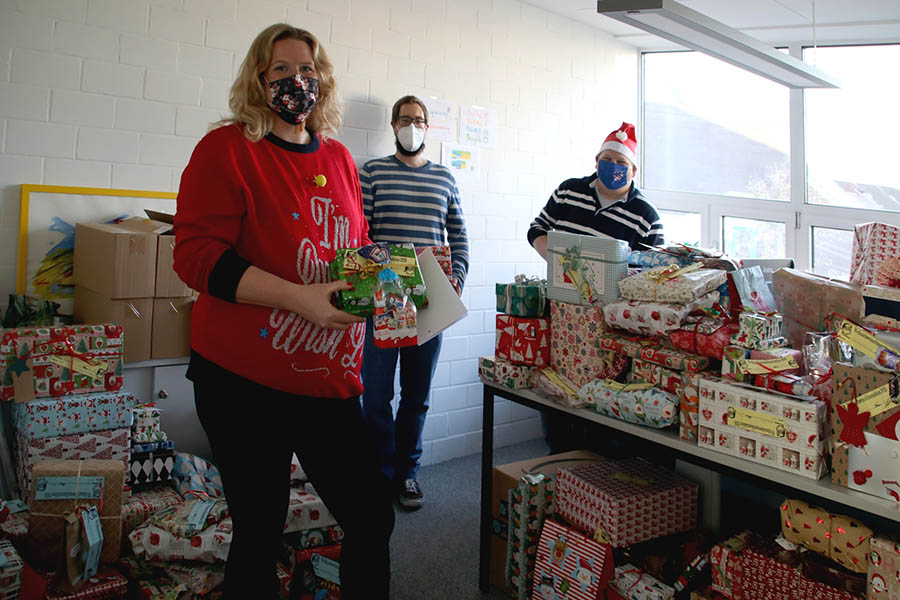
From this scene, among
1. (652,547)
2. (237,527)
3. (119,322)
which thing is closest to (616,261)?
(652,547)

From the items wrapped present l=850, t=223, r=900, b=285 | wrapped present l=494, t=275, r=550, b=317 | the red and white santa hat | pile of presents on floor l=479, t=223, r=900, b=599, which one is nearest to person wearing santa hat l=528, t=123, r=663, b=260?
the red and white santa hat

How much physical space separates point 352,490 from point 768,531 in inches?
52.2

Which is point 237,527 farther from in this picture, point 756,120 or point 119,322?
point 756,120

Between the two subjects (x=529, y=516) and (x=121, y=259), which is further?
(x=121, y=259)

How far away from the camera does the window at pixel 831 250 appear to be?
13.3 feet

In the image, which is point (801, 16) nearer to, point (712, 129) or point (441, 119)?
point (712, 129)

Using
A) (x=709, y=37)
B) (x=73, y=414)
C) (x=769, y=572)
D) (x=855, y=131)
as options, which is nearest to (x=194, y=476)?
(x=73, y=414)

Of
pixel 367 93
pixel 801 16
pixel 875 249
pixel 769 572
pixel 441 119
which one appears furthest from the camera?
pixel 441 119

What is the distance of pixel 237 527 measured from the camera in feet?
4.89

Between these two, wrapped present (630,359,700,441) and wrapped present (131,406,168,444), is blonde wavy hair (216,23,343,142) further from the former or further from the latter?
wrapped present (131,406,168,444)

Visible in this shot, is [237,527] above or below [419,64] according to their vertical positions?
below

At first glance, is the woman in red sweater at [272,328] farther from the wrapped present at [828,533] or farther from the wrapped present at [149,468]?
the wrapped present at [149,468]

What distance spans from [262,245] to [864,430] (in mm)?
1364

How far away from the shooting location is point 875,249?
196 cm
